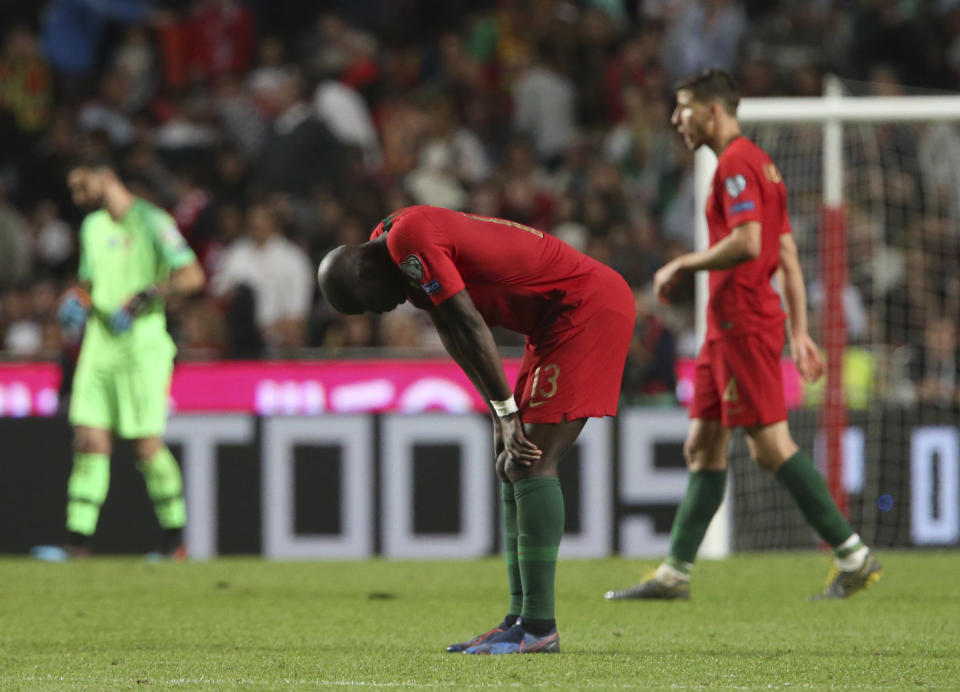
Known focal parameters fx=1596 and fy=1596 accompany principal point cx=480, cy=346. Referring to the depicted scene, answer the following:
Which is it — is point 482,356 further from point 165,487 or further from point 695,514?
point 165,487

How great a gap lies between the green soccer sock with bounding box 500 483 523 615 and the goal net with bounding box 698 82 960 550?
4.40 m

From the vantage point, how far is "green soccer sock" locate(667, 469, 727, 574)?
6688 millimetres

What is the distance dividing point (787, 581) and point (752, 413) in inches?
58.0

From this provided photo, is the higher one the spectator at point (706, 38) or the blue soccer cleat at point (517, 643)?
the spectator at point (706, 38)

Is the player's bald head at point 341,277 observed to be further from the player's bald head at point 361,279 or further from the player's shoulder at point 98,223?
the player's shoulder at point 98,223

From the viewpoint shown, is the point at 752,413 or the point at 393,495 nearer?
the point at 752,413

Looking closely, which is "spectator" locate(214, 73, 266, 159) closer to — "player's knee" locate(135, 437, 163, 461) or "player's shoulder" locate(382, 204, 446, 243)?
"player's knee" locate(135, 437, 163, 461)

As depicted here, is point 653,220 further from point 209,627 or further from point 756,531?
point 209,627

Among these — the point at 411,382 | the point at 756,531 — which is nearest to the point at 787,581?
the point at 756,531

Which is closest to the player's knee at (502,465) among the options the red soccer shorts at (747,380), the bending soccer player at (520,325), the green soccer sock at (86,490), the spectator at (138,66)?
the bending soccer player at (520,325)

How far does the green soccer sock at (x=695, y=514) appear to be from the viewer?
6.69 m

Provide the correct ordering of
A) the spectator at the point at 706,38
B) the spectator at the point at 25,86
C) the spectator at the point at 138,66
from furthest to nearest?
the spectator at the point at 138,66 < the spectator at the point at 25,86 < the spectator at the point at 706,38

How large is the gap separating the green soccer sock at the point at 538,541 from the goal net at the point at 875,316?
15.2ft

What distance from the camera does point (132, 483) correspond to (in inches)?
389
